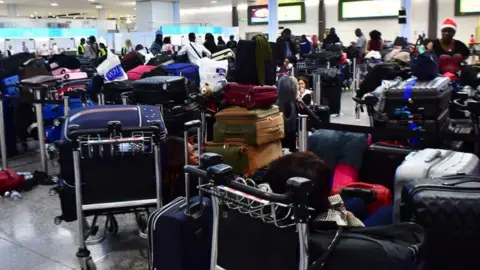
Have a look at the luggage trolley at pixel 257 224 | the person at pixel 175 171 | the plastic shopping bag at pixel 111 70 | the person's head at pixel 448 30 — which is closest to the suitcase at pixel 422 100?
the person at pixel 175 171

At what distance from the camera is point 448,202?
6.62ft

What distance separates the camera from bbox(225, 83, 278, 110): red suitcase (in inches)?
141

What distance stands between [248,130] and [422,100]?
3.95 ft

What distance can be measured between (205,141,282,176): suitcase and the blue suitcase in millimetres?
680

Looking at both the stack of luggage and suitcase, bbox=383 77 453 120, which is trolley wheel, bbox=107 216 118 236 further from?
suitcase, bbox=383 77 453 120

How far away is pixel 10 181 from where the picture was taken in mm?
5188

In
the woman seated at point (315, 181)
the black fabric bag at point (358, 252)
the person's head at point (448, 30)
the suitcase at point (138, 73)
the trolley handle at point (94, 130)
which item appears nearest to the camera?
the black fabric bag at point (358, 252)

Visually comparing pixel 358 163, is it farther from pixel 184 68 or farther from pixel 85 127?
pixel 184 68

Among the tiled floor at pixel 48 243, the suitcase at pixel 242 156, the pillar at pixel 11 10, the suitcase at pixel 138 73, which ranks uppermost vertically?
the pillar at pixel 11 10

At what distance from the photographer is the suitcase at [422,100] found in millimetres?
3318

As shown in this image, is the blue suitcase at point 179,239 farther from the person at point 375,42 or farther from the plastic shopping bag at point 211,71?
the person at point 375,42

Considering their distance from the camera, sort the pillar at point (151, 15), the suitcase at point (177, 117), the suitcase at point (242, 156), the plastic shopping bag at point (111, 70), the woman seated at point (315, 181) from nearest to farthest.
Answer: the woman seated at point (315, 181)
the suitcase at point (242, 156)
the suitcase at point (177, 117)
the plastic shopping bag at point (111, 70)
the pillar at point (151, 15)

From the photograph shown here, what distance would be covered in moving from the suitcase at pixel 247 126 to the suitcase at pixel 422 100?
2.66 feet

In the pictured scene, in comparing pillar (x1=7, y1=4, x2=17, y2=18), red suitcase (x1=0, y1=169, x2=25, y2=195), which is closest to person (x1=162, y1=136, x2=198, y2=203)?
red suitcase (x1=0, y1=169, x2=25, y2=195)
